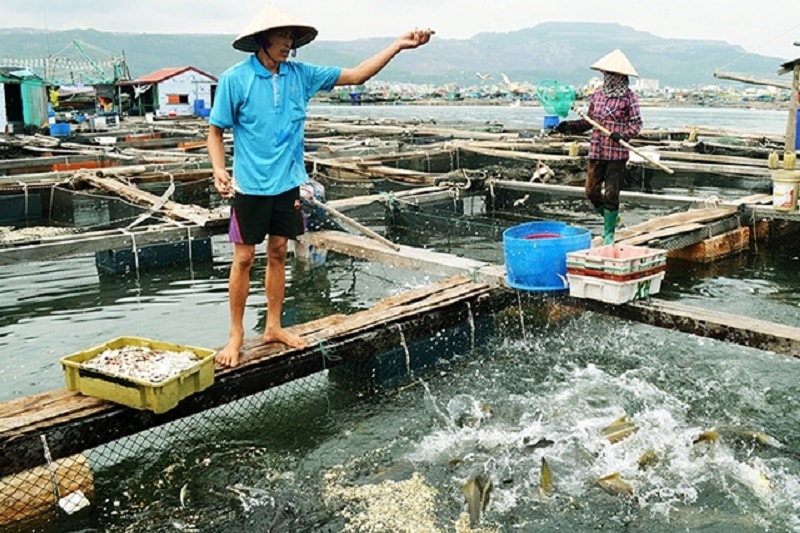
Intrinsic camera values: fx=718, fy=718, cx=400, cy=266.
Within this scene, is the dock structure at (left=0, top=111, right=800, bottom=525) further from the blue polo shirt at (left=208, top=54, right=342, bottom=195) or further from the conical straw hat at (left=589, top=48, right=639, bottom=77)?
the conical straw hat at (left=589, top=48, right=639, bottom=77)

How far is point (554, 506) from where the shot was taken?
4.31m

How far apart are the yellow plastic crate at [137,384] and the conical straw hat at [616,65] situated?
498 cm

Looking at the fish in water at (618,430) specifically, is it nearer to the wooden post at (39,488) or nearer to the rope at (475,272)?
the rope at (475,272)

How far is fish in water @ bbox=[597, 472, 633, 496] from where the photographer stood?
4402 mm

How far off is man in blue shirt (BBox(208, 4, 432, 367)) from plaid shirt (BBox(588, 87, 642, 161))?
10.6ft

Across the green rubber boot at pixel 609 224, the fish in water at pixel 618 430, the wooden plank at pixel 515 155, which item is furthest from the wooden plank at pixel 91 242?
the wooden plank at pixel 515 155

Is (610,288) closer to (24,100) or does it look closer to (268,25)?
(268,25)

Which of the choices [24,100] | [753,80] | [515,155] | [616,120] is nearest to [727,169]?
[753,80]

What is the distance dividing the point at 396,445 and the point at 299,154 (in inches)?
84.8

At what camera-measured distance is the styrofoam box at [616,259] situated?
213 inches

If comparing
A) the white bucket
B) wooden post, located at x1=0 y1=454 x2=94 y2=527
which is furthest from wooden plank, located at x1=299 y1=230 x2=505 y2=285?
the white bucket

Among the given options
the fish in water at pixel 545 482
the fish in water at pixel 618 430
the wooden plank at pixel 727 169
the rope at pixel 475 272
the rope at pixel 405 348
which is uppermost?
the wooden plank at pixel 727 169

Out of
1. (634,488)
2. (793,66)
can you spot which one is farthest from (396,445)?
(793,66)

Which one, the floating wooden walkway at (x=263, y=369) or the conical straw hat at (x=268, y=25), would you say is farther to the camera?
the conical straw hat at (x=268, y=25)
